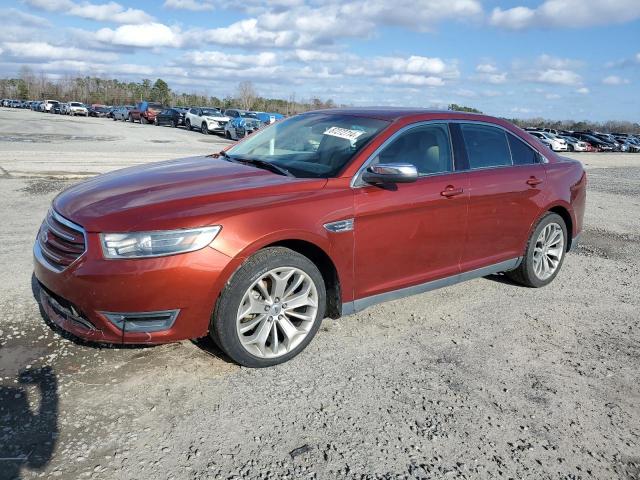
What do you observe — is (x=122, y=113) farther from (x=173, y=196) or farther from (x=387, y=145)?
(x=173, y=196)

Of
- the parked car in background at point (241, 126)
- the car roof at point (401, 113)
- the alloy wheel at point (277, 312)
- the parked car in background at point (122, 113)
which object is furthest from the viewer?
the parked car in background at point (122, 113)

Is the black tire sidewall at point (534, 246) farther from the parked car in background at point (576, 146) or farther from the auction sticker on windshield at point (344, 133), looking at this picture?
the parked car in background at point (576, 146)

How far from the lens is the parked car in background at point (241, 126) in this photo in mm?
28725

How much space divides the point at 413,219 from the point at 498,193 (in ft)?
3.56

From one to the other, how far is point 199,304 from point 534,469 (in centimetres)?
200

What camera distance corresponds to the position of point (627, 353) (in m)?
3.97

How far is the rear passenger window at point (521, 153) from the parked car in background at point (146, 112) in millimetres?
42504

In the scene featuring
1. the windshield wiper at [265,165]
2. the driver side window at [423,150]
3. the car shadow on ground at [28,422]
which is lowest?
the car shadow on ground at [28,422]

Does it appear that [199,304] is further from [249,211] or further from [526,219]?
[526,219]

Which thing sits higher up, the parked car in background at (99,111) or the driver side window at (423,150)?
the driver side window at (423,150)

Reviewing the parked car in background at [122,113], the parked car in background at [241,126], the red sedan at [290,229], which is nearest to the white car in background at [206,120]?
the parked car in background at [241,126]

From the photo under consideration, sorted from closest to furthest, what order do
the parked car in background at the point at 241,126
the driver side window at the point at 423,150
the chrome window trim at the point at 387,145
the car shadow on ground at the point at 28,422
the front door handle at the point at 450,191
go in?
the car shadow on ground at the point at 28,422, the chrome window trim at the point at 387,145, the driver side window at the point at 423,150, the front door handle at the point at 450,191, the parked car in background at the point at 241,126

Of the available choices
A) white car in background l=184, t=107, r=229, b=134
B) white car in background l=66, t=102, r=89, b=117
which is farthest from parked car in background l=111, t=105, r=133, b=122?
white car in background l=184, t=107, r=229, b=134

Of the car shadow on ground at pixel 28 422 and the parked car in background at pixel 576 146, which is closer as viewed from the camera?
the car shadow on ground at pixel 28 422
